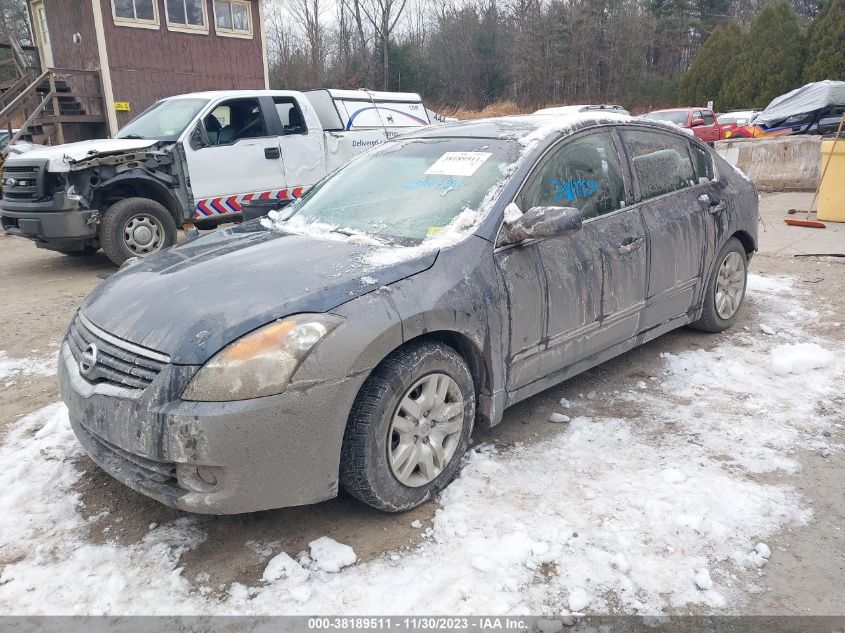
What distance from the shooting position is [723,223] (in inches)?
187

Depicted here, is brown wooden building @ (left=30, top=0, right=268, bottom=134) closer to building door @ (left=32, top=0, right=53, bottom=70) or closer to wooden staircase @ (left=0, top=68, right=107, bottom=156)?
building door @ (left=32, top=0, right=53, bottom=70)

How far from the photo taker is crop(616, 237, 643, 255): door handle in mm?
3822

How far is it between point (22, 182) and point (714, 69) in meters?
32.9

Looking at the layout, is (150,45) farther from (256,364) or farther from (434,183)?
(256,364)

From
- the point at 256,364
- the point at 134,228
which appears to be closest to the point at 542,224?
the point at 256,364

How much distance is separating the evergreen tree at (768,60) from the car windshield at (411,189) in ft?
102

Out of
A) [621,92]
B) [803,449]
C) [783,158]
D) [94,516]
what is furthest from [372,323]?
[621,92]

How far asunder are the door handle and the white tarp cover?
620 inches

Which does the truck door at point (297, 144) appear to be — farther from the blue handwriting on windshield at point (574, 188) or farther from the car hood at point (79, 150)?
the blue handwriting on windshield at point (574, 188)


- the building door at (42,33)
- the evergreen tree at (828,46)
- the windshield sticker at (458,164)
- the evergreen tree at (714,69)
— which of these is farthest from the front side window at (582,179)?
the evergreen tree at (714,69)

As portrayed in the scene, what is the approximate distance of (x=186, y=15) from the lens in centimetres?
1878

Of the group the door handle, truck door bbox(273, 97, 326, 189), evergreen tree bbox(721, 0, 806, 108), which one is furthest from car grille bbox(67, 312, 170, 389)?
evergreen tree bbox(721, 0, 806, 108)

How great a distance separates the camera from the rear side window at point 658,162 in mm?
4168

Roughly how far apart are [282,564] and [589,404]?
214 centimetres
